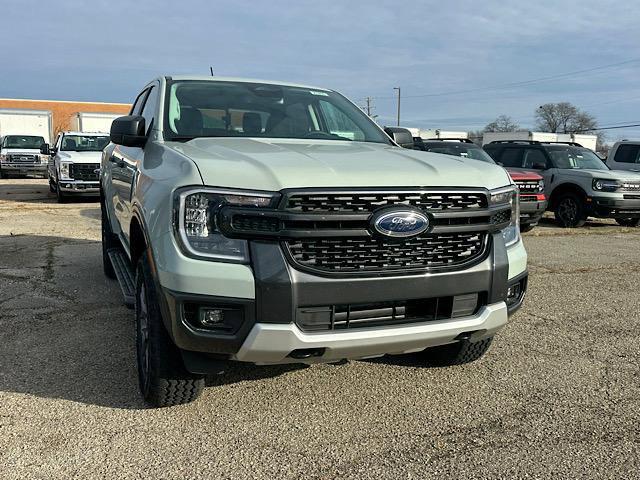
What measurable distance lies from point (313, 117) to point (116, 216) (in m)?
1.96

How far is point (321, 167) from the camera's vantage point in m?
2.76

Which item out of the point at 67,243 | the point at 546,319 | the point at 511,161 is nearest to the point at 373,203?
the point at 546,319

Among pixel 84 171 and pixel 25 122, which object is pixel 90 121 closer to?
pixel 25 122

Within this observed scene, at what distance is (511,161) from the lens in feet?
41.6

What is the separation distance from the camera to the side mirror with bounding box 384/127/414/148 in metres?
4.45

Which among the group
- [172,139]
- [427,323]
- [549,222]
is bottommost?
[549,222]

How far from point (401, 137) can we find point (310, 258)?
7.06 ft

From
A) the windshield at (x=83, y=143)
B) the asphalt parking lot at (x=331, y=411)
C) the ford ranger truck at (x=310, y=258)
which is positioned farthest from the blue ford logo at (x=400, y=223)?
the windshield at (x=83, y=143)

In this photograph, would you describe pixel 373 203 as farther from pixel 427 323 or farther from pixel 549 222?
pixel 549 222

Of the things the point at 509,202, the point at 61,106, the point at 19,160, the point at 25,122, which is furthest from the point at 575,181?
the point at 61,106

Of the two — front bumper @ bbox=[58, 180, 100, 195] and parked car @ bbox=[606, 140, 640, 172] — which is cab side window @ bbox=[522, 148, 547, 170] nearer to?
parked car @ bbox=[606, 140, 640, 172]

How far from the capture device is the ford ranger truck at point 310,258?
255 centimetres

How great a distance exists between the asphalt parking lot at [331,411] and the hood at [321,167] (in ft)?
4.12

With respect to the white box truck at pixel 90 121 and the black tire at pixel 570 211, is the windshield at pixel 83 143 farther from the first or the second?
the white box truck at pixel 90 121
